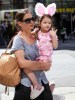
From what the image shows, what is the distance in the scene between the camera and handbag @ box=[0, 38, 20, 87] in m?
4.12

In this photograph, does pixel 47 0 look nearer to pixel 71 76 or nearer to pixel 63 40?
pixel 63 40

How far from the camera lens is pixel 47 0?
36.9 metres

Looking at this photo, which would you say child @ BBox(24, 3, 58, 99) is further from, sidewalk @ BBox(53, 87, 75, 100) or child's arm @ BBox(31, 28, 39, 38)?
sidewalk @ BBox(53, 87, 75, 100)

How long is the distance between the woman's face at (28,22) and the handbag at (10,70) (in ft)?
1.14

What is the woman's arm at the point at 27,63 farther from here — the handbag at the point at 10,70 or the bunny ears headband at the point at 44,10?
the bunny ears headband at the point at 44,10

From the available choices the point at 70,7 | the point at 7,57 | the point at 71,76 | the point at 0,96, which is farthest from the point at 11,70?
the point at 70,7

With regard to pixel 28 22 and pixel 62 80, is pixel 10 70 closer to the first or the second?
pixel 28 22

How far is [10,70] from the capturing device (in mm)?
4117

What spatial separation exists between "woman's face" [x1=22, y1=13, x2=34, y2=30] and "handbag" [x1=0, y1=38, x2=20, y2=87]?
35 cm

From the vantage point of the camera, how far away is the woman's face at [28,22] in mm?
4227

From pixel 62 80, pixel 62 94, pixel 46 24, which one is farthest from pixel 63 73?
pixel 46 24

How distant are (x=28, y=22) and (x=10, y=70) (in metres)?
0.53

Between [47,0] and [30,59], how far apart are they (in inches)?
1299

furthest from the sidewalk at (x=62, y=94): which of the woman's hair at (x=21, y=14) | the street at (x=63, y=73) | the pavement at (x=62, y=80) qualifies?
the woman's hair at (x=21, y=14)
